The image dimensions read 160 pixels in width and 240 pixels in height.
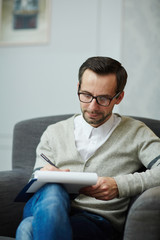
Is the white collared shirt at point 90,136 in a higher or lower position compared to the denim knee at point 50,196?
higher

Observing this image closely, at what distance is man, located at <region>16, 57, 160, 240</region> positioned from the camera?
116 cm

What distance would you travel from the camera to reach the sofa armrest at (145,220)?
3.14 feet

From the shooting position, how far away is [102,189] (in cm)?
111

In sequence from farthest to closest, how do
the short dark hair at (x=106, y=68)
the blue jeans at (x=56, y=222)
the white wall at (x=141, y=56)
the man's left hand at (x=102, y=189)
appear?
the white wall at (x=141, y=56)
the short dark hair at (x=106, y=68)
the man's left hand at (x=102, y=189)
the blue jeans at (x=56, y=222)

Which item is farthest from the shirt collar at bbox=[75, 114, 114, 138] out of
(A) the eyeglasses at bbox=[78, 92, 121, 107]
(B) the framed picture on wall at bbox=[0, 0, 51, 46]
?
(B) the framed picture on wall at bbox=[0, 0, 51, 46]

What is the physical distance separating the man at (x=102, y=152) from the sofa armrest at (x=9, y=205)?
0.18m

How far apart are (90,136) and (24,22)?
1603 millimetres

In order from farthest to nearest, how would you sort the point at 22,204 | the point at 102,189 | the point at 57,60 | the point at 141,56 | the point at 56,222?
the point at 57,60
the point at 141,56
the point at 22,204
the point at 102,189
the point at 56,222

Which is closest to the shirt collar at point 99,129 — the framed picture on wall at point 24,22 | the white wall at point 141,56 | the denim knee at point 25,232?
the denim knee at point 25,232

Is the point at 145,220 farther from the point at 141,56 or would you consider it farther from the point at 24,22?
the point at 24,22

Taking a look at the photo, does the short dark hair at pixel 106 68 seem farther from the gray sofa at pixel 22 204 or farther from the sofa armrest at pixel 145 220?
the sofa armrest at pixel 145 220

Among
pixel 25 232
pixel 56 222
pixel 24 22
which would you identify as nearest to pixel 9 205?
pixel 25 232

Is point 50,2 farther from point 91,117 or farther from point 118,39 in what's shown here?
point 91,117

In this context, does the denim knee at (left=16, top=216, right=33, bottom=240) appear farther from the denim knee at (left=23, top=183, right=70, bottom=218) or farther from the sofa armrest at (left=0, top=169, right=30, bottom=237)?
the sofa armrest at (left=0, top=169, right=30, bottom=237)
